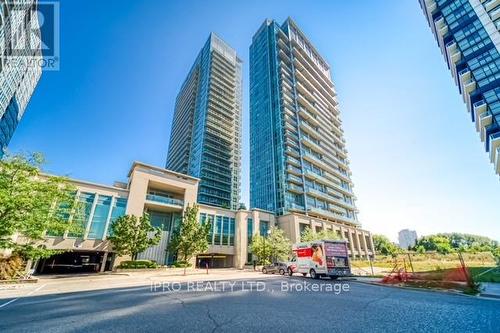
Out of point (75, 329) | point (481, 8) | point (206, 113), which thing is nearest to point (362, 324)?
point (75, 329)

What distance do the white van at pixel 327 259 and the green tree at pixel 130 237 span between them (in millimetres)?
19299

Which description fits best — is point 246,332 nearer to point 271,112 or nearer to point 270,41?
point 271,112

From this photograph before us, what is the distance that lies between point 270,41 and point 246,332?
87.2 metres

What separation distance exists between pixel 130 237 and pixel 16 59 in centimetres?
7423

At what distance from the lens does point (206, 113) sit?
3346 inches

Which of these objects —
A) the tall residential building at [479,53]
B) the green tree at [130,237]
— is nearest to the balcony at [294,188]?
the green tree at [130,237]

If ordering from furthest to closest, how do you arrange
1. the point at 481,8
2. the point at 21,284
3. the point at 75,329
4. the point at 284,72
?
the point at 284,72
the point at 481,8
the point at 21,284
the point at 75,329

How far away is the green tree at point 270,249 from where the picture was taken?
123 feet

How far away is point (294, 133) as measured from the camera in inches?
2621

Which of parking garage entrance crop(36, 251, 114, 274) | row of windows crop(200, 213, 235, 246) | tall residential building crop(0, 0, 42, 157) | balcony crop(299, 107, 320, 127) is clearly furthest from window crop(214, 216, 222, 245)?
tall residential building crop(0, 0, 42, 157)

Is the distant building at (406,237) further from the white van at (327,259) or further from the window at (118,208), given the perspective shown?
the window at (118,208)

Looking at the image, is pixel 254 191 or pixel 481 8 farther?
pixel 254 191

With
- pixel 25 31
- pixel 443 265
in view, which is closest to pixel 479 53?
pixel 443 265

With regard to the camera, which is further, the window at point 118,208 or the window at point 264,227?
the window at point 264,227
